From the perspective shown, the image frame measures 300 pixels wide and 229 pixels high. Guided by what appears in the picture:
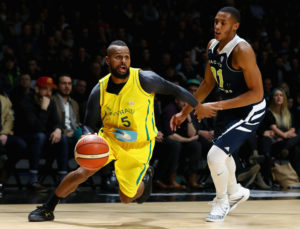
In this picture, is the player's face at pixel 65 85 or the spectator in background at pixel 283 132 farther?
the spectator in background at pixel 283 132

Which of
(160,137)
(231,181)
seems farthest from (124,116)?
(160,137)

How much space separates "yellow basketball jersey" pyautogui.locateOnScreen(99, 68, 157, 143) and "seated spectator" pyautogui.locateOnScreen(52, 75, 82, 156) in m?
3.17

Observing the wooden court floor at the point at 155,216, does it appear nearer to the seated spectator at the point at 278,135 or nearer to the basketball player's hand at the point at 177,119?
the basketball player's hand at the point at 177,119

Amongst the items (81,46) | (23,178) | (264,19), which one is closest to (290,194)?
(23,178)

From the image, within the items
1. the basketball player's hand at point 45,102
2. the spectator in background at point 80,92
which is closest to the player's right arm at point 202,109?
the basketball player's hand at point 45,102

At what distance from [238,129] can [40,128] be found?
136 inches

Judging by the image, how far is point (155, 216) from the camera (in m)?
4.55

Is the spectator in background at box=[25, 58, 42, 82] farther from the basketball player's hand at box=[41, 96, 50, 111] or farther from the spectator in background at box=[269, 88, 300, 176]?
the spectator in background at box=[269, 88, 300, 176]

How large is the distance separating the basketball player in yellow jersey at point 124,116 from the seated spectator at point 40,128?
2.81 m

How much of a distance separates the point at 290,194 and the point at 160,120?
1.98m

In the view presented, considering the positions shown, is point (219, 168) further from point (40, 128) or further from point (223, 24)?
point (40, 128)

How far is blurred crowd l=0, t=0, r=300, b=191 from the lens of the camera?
285 inches

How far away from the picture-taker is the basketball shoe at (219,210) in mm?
4273

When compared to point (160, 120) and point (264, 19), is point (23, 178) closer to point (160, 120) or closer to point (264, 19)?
point (160, 120)
